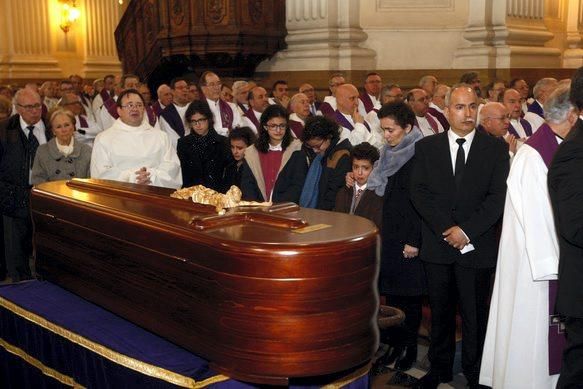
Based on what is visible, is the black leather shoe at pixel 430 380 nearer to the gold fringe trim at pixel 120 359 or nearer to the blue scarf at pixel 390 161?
the blue scarf at pixel 390 161

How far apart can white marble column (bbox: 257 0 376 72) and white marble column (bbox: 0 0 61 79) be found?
856cm

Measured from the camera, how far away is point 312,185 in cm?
530

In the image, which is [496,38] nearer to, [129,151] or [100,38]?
[129,151]

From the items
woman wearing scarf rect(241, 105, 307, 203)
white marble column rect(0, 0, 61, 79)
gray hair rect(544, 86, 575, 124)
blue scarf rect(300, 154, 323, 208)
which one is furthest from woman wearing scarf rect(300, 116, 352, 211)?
white marble column rect(0, 0, 61, 79)

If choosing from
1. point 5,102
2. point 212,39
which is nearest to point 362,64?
point 212,39

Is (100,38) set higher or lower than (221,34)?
higher

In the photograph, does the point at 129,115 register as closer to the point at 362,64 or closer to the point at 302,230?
the point at 302,230

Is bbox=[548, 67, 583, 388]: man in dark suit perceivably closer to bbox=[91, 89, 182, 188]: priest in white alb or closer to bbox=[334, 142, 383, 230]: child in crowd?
bbox=[334, 142, 383, 230]: child in crowd

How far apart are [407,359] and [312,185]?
4.38ft

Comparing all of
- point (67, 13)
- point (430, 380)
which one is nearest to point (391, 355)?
point (430, 380)

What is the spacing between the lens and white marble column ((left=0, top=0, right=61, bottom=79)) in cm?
1755

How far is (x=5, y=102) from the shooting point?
8.00 m

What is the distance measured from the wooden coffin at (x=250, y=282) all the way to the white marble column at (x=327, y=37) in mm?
7737

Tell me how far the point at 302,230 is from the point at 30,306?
1.91 m
